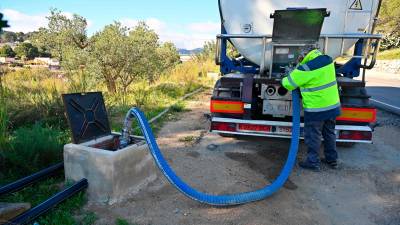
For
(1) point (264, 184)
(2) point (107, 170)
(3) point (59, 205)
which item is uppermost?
(2) point (107, 170)

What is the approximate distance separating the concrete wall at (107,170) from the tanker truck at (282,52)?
67.5 inches

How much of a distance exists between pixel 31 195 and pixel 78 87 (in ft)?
11.7

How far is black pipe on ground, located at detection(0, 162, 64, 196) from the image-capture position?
3.01 metres

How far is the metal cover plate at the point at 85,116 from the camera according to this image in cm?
345

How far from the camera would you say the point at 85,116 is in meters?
3.66

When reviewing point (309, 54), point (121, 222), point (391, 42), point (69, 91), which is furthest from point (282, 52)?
point (391, 42)

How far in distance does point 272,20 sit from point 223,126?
72.5 inches

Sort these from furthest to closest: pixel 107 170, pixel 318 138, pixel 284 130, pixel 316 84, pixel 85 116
A: pixel 284 130
pixel 318 138
pixel 316 84
pixel 85 116
pixel 107 170

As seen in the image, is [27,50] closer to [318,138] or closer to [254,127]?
[254,127]

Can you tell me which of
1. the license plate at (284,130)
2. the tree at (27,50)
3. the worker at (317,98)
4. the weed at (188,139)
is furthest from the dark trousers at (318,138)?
the tree at (27,50)

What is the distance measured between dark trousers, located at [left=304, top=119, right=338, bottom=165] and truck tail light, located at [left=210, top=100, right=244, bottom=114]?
3.19 ft

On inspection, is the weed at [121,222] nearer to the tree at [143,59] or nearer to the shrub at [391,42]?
the tree at [143,59]

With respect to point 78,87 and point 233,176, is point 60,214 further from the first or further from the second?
point 78,87

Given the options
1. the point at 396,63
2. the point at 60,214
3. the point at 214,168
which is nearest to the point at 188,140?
the point at 214,168
